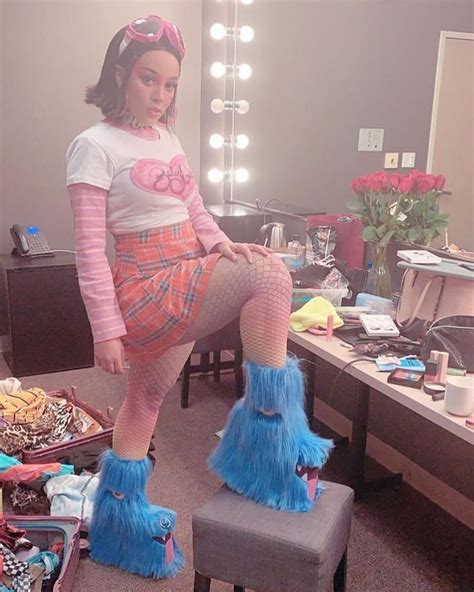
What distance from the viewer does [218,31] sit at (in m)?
3.38

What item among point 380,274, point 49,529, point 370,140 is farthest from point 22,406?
point 370,140

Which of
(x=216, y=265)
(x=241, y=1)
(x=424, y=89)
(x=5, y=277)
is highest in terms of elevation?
(x=241, y=1)

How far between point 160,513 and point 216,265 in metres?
0.72

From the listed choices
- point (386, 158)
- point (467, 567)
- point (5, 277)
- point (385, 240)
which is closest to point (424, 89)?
point (386, 158)

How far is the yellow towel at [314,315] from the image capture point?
2037 mm

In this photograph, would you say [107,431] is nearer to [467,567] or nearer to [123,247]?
[123,247]

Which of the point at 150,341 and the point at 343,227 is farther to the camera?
the point at 343,227

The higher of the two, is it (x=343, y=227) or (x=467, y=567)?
(x=343, y=227)

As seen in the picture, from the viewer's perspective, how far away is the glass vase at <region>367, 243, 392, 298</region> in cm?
230

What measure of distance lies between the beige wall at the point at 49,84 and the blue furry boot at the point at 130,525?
2.03m

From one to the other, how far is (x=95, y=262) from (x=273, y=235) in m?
1.53

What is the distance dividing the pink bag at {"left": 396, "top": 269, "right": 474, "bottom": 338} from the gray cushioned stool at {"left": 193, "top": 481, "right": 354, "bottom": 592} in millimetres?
718

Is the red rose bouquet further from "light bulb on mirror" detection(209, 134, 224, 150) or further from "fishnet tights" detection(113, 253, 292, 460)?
"light bulb on mirror" detection(209, 134, 224, 150)

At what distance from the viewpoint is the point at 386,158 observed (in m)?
3.84
